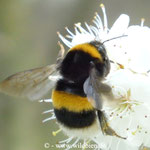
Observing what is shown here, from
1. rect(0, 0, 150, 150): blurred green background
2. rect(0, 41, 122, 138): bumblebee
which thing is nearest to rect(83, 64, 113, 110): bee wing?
rect(0, 41, 122, 138): bumblebee

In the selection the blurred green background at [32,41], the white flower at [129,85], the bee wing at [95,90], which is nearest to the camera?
the bee wing at [95,90]

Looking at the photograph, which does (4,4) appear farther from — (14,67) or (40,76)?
(40,76)

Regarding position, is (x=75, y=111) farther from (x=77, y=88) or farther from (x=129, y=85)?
(x=129, y=85)

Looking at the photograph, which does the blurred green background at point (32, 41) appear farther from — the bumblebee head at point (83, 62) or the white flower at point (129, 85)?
the bumblebee head at point (83, 62)

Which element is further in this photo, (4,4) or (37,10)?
(37,10)

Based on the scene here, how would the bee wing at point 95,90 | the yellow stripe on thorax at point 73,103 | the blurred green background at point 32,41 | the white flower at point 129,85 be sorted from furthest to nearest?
the blurred green background at point 32,41
the white flower at point 129,85
the yellow stripe on thorax at point 73,103
the bee wing at point 95,90

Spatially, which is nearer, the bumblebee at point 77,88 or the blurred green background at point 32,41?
the bumblebee at point 77,88

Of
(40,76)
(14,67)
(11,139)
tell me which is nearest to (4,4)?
(14,67)

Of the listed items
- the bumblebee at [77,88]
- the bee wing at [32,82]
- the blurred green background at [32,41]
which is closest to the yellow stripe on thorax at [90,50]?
the bumblebee at [77,88]
